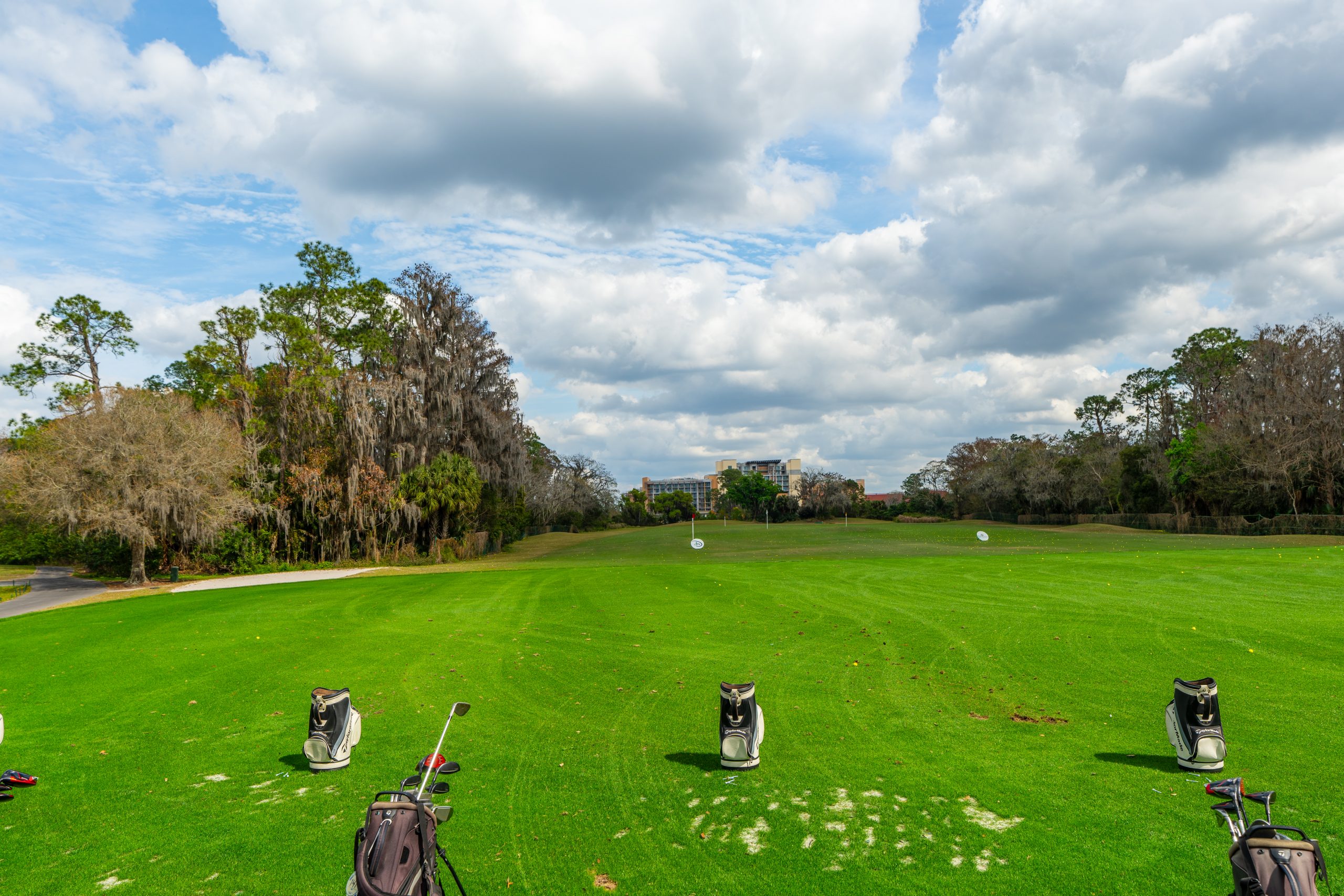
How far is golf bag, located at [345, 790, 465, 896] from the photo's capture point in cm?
313

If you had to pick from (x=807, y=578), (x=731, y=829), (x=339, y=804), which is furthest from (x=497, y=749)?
(x=807, y=578)

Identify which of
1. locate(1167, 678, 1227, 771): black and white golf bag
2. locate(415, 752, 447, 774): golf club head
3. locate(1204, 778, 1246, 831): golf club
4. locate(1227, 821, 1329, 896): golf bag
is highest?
locate(415, 752, 447, 774): golf club head

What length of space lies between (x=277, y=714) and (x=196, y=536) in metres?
23.3

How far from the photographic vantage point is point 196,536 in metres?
27.8

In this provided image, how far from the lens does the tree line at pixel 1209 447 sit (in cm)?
4409

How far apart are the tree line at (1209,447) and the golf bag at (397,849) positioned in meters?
55.4

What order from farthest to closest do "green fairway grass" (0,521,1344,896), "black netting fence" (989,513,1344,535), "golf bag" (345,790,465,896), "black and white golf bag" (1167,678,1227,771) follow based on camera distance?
"black netting fence" (989,513,1344,535)
"black and white golf bag" (1167,678,1227,771)
"green fairway grass" (0,521,1344,896)
"golf bag" (345,790,465,896)

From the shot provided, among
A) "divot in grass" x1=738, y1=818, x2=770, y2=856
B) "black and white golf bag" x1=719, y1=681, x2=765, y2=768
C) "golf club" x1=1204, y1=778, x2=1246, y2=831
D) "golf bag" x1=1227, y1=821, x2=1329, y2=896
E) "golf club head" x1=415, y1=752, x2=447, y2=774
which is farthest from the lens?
"black and white golf bag" x1=719, y1=681, x2=765, y2=768

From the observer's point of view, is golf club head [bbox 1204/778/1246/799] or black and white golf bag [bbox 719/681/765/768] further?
black and white golf bag [bbox 719/681/765/768]

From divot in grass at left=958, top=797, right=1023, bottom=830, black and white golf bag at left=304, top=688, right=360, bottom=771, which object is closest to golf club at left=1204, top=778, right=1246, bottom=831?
divot in grass at left=958, top=797, right=1023, bottom=830

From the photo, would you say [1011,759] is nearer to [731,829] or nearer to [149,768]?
[731,829]

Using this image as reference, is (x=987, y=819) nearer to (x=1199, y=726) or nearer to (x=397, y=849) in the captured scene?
(x=1199, y=726)

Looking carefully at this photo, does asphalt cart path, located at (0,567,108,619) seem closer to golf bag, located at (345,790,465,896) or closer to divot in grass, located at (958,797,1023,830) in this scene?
golf bag, located at (345,790,465,896)

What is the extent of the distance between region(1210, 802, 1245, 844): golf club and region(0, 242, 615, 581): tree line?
98.4 ft
